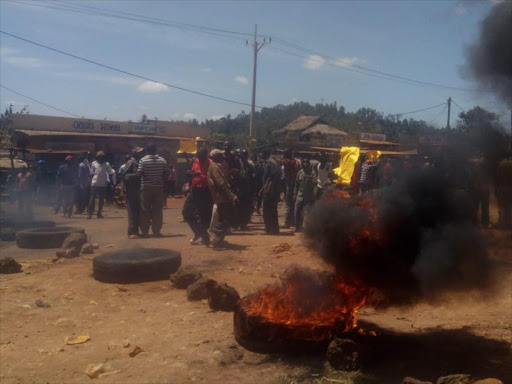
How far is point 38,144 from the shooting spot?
72.5ft

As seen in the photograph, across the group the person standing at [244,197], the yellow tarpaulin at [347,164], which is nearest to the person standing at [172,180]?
the person standing at [244,197]

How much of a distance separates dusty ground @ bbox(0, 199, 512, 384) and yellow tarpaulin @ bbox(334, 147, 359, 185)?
4.81m

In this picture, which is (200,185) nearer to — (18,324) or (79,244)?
(79,244)

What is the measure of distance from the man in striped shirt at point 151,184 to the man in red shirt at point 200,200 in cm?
104

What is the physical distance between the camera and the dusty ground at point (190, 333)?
4.89 metres

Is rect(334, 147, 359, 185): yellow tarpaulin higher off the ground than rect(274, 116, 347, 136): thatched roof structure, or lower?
lower

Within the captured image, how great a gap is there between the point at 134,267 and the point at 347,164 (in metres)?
7.28

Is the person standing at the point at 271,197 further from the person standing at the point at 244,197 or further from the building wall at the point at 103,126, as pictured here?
the building wall at the point at 103,126

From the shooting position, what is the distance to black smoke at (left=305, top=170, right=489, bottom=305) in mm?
5184

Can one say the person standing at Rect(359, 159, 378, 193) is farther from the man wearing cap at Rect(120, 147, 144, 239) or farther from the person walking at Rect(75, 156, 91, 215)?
the person walking at Rect(75, 156, 91, 215)

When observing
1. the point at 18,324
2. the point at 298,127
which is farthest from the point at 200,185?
the point at 298,127

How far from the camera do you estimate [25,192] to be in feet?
53.8

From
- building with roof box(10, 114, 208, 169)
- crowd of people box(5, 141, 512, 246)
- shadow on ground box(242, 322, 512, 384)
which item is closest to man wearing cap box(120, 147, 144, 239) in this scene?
crowd of people box(5, 141, 512, 246)

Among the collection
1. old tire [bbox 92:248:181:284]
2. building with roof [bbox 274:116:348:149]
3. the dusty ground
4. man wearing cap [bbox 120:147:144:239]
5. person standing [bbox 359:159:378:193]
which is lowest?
the dusty ground
